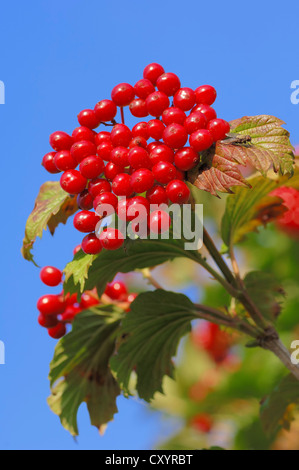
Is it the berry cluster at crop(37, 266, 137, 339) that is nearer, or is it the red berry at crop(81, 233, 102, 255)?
the red berry at crop(81, 233, 102, 255)

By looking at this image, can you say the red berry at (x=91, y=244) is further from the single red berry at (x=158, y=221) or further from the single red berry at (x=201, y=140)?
the single red berry at (x=201, y=140)

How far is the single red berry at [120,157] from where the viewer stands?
Result: 2.21 metres

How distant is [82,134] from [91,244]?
0.43 meters

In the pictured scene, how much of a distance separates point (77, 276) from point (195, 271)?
3.10 metres

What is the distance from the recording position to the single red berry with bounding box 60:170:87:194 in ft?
7.50

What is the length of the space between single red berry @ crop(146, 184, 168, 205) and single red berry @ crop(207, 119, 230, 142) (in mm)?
276

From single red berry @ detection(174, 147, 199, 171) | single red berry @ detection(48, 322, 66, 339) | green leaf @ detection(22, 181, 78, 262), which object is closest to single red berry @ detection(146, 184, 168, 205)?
single red berry @ detection(174, 147, 199, 171)

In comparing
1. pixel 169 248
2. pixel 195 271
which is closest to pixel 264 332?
pixel 169 248

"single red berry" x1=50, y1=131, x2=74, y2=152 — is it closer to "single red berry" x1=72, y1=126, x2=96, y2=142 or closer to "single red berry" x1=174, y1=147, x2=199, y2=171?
"single red berry" x1=72, y1=126, x2=96, y2=142

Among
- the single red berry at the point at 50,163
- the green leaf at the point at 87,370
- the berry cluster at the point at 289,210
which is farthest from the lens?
the berry cluster at the point at 289,210

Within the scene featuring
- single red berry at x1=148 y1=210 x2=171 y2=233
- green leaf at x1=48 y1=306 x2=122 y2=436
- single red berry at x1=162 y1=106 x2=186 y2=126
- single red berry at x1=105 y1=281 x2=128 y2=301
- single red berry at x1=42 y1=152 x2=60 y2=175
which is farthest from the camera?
single red berry at x1=105 y1=281 x2=128 y2=301

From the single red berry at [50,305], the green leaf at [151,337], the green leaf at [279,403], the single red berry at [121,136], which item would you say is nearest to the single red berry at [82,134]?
the single red berry at [121,136]

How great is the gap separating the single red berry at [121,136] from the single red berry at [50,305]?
1039 millimetres

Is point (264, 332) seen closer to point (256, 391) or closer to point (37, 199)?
point (37, 199)
